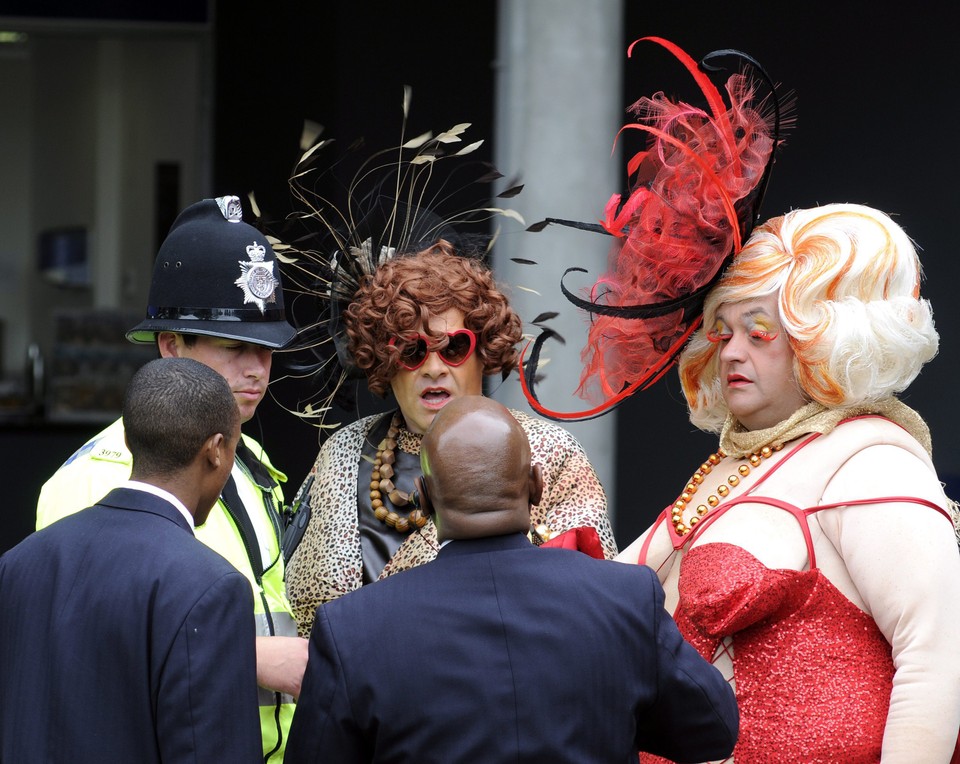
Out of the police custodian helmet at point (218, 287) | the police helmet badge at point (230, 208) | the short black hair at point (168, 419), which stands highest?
the police helmet badge at point (230, 208)

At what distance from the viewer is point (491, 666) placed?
182 centimetres

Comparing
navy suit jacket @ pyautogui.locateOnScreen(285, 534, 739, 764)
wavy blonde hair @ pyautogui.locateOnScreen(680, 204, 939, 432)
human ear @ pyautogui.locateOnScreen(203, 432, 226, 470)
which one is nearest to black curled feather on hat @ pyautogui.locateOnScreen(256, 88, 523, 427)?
wavy blonde hair @ pyautogui.locateOnScreen(680, 204, 939, 432)

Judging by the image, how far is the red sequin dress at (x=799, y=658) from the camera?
231 centimetres

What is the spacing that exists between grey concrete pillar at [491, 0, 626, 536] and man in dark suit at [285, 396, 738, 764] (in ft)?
6.67

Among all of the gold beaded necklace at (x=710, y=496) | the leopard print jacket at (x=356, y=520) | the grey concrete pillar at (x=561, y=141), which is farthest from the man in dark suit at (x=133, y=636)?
the grey concrete pillar at (x=561, y=141)

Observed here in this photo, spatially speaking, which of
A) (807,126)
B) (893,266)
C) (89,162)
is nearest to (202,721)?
(893,266)

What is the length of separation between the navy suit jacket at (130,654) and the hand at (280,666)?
0.45 meters

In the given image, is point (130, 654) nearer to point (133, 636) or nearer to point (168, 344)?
point (133, 636)

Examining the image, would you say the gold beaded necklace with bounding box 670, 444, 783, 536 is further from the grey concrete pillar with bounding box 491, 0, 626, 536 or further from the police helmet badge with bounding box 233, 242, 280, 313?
the grey concrete pillar with bounding box 491, 0, 626, 536

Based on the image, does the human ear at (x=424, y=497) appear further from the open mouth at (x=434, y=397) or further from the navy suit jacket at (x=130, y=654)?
the open mouth at (x=434, y=397)

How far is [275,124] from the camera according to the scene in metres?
6.06

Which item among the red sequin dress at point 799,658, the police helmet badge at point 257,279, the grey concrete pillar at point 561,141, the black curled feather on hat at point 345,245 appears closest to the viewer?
the red sequin dress at point 799,658

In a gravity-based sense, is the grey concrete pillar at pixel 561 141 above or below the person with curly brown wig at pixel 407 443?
above

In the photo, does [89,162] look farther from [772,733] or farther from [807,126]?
[772,733]
